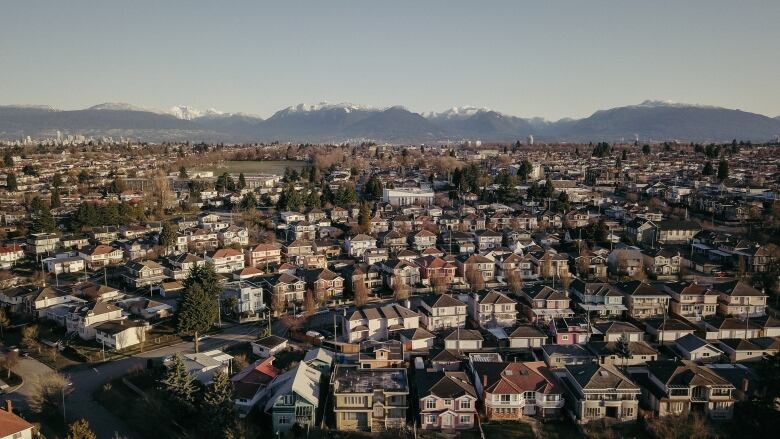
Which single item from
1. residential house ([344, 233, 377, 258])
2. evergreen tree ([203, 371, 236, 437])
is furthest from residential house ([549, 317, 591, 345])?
residential house ([344, 233, 377, 258])

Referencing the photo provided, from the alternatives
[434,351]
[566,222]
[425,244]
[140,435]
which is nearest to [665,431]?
[434,351]

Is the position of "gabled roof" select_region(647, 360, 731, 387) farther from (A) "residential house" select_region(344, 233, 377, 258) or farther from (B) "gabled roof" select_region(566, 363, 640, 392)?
(A) "residential house" select_region(344, 233, 377, 258)

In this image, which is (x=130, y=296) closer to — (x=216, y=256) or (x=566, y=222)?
(x=216, y=256)

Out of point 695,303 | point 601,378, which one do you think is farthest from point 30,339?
point 695,303

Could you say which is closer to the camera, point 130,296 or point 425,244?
point 130,296

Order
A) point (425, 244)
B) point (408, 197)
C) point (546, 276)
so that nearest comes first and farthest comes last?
point (546, 276), point (425, 244), point (408, 197)

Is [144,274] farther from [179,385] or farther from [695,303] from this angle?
[695,303]
